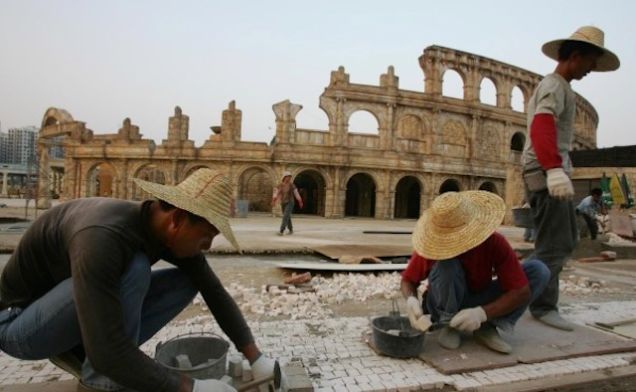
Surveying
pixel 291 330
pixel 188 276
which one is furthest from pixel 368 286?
pixel 188 276

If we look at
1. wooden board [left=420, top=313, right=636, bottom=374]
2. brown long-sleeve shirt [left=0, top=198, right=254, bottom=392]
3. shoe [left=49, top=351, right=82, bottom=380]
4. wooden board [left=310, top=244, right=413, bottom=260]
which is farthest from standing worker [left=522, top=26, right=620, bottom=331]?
wooden board [left=310, top=244, right=413, bottom=260]

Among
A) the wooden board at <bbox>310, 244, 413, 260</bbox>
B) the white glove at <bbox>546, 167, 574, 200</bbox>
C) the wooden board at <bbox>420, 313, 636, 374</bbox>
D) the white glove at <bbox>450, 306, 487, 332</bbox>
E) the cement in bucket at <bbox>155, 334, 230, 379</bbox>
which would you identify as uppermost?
the white glove at <bbox>546, 167, 574, 200</bbox>

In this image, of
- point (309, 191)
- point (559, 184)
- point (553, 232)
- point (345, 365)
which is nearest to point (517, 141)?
point (309, 191)

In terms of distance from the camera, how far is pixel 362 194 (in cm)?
2762

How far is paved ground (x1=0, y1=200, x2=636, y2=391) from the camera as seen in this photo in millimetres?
2207

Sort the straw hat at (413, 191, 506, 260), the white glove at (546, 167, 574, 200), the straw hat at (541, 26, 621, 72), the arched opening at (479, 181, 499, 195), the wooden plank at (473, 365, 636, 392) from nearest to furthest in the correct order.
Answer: the wooden plank at (473, 365, 636, 392)
the straw hat at (413, 191, 506, 260)
the white glove at (546, 167, 574, 200)
the straw hat at (541, 26, 621, 72)
the arched opening at (479, 181, 499, 195)

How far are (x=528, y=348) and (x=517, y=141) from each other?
31.4 metres

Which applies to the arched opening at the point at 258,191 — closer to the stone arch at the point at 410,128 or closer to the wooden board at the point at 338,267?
the stone arch at the point at 410,128

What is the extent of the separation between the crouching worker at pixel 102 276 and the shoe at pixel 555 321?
9.10 ft

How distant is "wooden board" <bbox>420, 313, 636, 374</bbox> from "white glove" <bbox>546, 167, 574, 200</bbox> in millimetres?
1073

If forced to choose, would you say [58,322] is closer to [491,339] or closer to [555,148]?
[491,339]

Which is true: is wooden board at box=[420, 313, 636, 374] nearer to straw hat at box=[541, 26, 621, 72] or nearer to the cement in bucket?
the cement in bucket

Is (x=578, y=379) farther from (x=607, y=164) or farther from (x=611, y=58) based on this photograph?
(x=607, y=164)

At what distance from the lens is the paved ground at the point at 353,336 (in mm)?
2207
